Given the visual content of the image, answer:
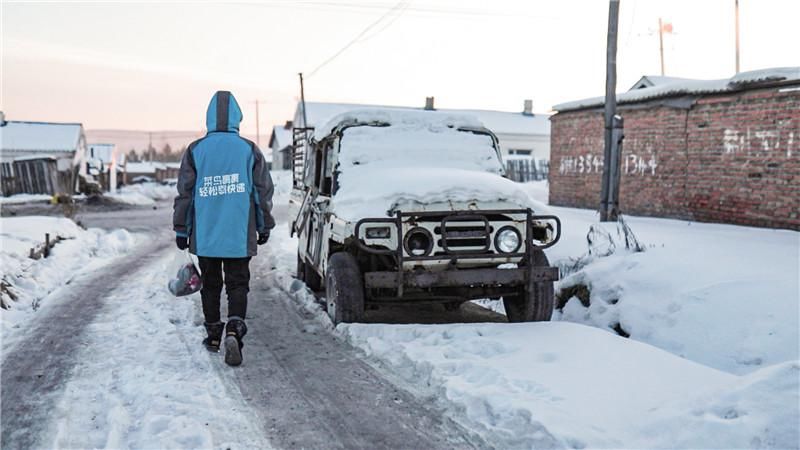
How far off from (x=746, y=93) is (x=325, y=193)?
780 cm

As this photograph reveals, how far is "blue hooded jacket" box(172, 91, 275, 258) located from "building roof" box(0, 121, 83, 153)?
42.5 m

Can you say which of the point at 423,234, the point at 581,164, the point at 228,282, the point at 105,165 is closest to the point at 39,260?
the point at 228,282

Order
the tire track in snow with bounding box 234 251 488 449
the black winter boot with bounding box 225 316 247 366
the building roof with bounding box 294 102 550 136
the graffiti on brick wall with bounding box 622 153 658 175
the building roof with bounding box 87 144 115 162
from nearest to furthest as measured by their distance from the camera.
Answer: the tire track in snow with bounding box 234 251 488 449 < the black winter boot with bounding box 225 316 247 366 < the graffiti on brick wall with bounding box 622 153 658 175 < the building roof with bounding box 294 102 550 136 < the building roof with bounding box 87 144 115 162

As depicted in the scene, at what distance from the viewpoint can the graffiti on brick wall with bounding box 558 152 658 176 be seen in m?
13.2

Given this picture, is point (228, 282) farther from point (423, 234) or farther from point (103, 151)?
point (103, 151)

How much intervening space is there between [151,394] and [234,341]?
34.3 inches

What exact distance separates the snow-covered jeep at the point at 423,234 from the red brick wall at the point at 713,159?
5705 mm

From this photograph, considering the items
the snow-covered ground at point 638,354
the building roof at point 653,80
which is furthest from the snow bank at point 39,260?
the building roof at point 653,80

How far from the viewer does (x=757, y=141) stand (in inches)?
409

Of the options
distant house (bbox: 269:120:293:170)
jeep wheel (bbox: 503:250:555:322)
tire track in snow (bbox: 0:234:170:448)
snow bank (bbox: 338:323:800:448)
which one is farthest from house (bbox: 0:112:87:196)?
snow bank (bbox: 338:323:800:448)

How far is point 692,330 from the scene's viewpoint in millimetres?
6035

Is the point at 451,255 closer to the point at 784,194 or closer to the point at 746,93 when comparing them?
the point at 784,194

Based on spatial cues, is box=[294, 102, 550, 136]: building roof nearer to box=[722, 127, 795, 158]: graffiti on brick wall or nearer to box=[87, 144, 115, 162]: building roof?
box=[87, 144, 115, 162]: building roof

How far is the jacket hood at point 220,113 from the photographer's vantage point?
16.3 feet
